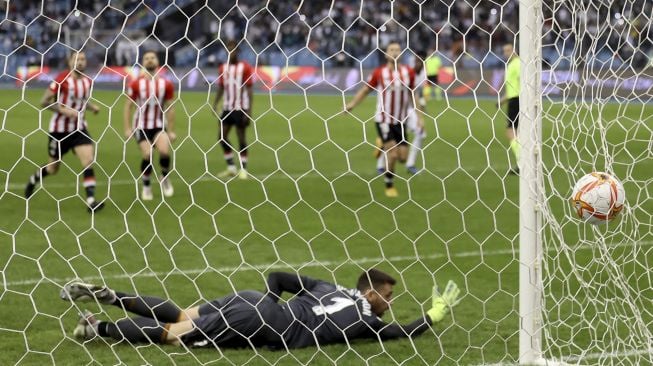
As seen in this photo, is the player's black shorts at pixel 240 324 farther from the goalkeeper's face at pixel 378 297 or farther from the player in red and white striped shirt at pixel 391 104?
the player in red and white striped shirt at pixel 391 104

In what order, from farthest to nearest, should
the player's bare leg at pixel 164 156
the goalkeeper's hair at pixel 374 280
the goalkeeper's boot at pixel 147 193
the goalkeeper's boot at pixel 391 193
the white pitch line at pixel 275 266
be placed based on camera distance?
the goalkeeper's boot at pixel 391 193, the goalkeeper's boot at pixel 147 193, the player's bare leg at pixel 164 156, the white pitch line at pixel 275 266, the goalkeeper's hair at pixel 374 280

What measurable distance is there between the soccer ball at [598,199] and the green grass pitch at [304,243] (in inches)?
8.9

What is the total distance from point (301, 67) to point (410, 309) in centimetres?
2437

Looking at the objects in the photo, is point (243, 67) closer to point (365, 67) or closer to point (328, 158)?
point (328, 158)

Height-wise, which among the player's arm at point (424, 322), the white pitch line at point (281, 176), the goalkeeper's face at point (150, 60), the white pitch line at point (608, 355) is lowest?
the white pitch line at point (281, 176)

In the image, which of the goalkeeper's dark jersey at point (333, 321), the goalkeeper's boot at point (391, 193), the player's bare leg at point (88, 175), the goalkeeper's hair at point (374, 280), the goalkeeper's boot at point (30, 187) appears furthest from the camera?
the goalkeeper's boot at point (391, 193)

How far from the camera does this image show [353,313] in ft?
17.7

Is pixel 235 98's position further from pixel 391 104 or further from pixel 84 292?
pixel 84 292

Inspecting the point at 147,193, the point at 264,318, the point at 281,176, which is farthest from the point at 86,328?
the point at 281,176

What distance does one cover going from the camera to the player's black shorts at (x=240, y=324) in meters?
5.27

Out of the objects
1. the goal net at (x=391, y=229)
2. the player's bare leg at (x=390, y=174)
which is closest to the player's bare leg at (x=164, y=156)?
the goal net at (x=391, y=229)

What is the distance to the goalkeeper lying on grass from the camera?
5281 mm

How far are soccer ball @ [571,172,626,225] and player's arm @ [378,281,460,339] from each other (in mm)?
835

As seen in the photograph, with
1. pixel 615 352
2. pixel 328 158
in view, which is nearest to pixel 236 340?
pixel 615 352
